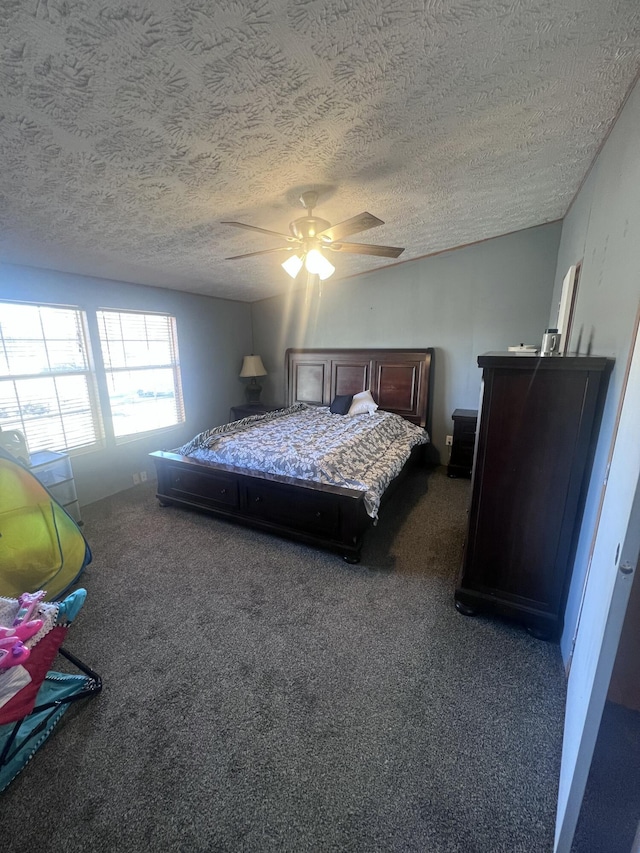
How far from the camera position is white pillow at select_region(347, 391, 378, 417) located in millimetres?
4359

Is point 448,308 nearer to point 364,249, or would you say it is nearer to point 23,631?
point 364,249

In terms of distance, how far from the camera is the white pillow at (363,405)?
436 centimetres

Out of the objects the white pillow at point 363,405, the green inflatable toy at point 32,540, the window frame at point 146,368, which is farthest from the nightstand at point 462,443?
the green inflatable toy at point 32,540

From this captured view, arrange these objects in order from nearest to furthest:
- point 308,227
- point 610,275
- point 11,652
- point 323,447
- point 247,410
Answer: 1. point 11,652
2. point 610,275
3. point 308,227
4. point 323,447
5. point 247,410

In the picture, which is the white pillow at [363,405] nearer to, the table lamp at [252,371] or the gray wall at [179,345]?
the table lamp at [252,371]

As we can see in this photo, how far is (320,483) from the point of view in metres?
2.63

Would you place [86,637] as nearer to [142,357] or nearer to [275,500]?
[275,500]

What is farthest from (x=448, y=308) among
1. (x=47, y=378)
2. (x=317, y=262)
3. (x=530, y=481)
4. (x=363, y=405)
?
(x=47, y=378)

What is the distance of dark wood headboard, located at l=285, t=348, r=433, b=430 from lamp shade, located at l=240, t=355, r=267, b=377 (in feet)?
1.36

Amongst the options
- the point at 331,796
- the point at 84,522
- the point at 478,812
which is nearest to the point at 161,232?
the point at 84,522

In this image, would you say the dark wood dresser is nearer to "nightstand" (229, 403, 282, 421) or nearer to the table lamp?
"nightstand" (229, 403, 282, 421)

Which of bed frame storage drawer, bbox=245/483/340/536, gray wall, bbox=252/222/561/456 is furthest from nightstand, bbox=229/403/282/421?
bed frame storage drawer, bbox=245/483/340/536

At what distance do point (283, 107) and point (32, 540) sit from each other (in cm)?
264

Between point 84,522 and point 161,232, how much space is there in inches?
98.4
